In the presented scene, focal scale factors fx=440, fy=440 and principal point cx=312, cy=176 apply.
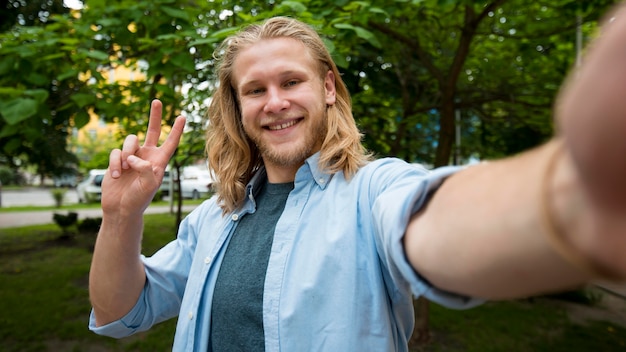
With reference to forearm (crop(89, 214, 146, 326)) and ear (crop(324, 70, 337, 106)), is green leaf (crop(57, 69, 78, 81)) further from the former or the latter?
ear (crop(324, 70, 337, 106))

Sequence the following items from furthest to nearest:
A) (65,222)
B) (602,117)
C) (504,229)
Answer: (65,222) < (504,229) < (602,117)

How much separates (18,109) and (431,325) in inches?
193

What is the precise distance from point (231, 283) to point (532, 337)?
202 inches

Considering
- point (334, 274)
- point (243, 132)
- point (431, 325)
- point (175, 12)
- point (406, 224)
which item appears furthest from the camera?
point (431, 325)

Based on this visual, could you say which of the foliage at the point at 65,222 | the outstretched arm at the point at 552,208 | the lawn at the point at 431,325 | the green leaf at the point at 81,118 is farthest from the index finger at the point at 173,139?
the foliage at the point at 65,222

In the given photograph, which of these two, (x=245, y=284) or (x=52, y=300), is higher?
(x=245, y=284)

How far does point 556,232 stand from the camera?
0.54 meters

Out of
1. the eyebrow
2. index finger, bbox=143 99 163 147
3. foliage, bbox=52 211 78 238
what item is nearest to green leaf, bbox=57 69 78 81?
index finger, bbox=143 99 163 147

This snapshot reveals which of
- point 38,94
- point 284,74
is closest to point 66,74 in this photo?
point 38,94

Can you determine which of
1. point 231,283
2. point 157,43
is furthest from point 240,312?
point 157,43

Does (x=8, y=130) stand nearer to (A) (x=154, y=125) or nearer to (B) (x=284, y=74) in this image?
(A) (x=154, y=125)

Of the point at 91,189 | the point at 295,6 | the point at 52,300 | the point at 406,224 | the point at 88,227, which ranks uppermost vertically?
the point at 295,6

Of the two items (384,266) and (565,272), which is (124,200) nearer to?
(384,266)

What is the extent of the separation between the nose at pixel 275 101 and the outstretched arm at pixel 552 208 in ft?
2.64
